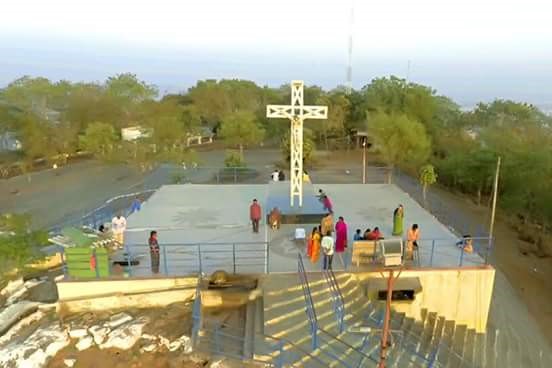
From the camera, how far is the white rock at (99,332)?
11417 millimetres

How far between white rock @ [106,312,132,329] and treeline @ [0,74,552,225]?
62.5 ft

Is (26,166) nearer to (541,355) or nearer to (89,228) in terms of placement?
(89,228)

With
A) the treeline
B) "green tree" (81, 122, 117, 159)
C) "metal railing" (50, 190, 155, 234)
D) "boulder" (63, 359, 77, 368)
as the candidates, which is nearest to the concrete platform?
"metal railing" (50, 190, 155, 234)

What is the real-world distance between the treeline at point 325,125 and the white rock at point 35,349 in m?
19.7

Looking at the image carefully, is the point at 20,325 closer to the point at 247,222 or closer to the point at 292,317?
the point at 292,317

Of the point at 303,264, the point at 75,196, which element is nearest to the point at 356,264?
the point at 303,264

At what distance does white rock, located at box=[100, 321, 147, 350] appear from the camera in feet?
36.7

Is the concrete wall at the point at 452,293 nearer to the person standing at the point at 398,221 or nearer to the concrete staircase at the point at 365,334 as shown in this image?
the concrete staircase at the point at 365,334

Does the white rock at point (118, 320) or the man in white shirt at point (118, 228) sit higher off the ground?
the man in white shirt at point (118, 228)

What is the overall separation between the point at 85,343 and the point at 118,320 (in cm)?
103

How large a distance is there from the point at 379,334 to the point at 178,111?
39.0 metres

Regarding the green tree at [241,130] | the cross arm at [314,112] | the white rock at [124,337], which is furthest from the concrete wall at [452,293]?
the green tree at [241,130]

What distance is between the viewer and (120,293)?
12.9m

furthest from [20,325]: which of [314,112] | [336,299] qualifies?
[314,112]
